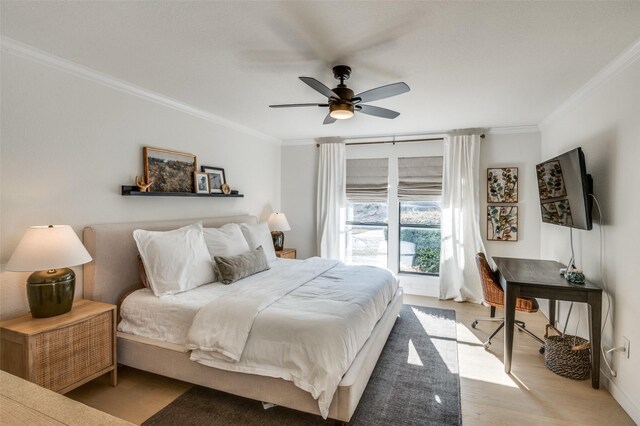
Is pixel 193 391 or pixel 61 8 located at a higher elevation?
pixel 61 8

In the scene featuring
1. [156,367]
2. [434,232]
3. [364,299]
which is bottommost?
[156,367]

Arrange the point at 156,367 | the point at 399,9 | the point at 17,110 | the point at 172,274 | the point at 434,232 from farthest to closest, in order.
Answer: the point at 434,232
the point at 172,274
the point at 156,367
the point at 17,110
the point at 399,9

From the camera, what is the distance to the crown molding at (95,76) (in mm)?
2279

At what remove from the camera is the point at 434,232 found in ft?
16.8

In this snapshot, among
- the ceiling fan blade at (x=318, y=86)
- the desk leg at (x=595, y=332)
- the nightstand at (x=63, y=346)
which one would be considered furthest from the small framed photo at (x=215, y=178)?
the desk leg at (x=595, y=332)

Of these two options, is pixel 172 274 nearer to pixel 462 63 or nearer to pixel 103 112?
pixel 103 112

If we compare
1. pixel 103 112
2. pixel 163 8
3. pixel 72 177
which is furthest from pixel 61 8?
pixel 72 177

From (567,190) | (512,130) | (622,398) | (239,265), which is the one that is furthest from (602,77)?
(239,265)

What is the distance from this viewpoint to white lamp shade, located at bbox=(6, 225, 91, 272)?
6.77ft

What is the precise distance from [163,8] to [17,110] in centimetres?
141

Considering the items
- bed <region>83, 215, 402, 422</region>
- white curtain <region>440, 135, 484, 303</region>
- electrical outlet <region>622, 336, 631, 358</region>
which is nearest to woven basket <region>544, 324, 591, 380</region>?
electrical outlet <region>622, 336, 631, 358</region>

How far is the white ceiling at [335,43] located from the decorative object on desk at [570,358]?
91.9 inches

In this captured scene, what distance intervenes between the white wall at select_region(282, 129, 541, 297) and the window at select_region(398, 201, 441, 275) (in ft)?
0.70

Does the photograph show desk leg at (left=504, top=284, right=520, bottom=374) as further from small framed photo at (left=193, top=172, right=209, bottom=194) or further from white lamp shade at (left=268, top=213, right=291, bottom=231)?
small framed photo at (left=193, top=172, right=209, bottom=194)
